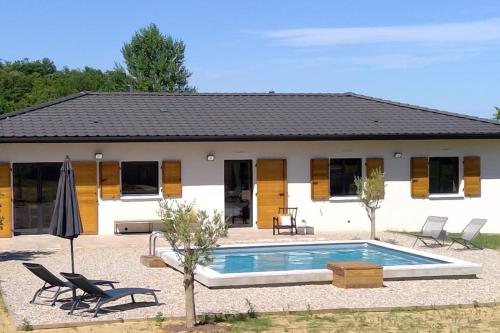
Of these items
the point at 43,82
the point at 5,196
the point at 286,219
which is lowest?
the point at 286,219

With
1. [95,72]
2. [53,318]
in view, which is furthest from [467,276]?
[95,72]

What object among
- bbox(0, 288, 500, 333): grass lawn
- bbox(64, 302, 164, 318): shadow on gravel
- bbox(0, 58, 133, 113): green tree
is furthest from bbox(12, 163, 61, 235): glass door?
bbox(0, 58, 133, 113): green tree

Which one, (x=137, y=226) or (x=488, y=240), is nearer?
(x=488, y=240)

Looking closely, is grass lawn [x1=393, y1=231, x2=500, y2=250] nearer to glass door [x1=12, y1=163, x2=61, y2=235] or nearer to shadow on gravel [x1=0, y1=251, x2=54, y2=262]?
glass door [x1=12, y1=163, x2=61, y2=235]

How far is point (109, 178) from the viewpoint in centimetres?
2216

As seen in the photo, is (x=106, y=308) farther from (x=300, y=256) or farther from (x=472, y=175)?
(x=472, y=175)

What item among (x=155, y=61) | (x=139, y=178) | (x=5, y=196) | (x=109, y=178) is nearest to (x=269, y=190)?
(x=139, y=178)

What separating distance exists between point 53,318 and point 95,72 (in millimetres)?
66484

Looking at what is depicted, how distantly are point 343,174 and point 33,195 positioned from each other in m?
9.09

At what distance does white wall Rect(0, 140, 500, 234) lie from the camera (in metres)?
22.3

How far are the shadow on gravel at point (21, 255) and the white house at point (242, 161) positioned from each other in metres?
2.83

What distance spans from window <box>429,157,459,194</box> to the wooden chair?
15.0ft

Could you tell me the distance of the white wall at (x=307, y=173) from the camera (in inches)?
878

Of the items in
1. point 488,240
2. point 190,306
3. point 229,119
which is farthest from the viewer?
point 229,119
